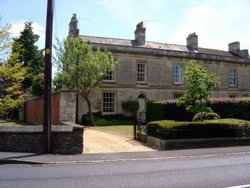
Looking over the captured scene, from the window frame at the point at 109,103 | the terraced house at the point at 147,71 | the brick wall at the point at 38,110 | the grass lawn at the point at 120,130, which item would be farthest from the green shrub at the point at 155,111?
the brick wall at the point at 38,110

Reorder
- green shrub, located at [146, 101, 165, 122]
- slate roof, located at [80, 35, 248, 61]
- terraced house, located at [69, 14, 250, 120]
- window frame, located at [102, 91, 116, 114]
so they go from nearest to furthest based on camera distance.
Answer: green shrub, located at [146, 101, 165, 122] → window frame, located at [102, 91, 116, 114] → terraced house, located at [69, 14, 250, 120] → slate roof, located at [80, 35, 248, 61]

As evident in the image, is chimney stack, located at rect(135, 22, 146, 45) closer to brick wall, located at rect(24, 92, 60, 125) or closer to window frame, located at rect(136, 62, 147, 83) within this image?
window frame, located at rect(136, 62, 147, 83)

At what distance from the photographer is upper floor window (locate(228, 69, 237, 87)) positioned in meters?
38.0

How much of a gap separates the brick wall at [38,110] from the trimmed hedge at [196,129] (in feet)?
15.9

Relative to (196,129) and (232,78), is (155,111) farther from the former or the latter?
(232,78)

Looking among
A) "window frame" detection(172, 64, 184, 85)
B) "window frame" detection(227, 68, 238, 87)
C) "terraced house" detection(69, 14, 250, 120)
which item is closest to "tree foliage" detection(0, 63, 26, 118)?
"terraced house" detection(69, 14, 250, 120)

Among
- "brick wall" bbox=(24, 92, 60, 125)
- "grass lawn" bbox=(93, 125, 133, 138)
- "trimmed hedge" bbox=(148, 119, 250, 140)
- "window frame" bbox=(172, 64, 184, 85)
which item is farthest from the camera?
"window frame" bbox=(172, 64, 184, 85)

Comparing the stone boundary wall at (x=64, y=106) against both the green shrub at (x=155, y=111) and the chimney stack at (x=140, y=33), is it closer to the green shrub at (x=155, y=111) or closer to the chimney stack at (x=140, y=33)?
the green shrub at (x=155, y=111)

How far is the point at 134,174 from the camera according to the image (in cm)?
912

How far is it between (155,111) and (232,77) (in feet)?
48.7

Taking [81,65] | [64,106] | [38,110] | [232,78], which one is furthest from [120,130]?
[232,78]

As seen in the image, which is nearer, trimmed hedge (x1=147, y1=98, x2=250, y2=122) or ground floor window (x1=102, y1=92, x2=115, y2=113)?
trimmed hedge (x1=147, y1=98, x2=250, y2=122)

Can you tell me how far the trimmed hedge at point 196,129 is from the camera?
15.1 metres

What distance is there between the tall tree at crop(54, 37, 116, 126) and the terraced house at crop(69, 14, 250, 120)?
11.8 feet
